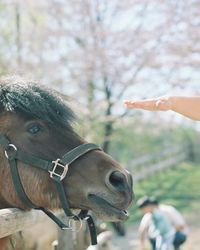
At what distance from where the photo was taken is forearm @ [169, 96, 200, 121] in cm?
230

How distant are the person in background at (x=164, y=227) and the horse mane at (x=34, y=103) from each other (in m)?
4.56

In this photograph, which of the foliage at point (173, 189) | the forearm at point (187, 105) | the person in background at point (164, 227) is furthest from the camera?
the foliage at point (173, 189)

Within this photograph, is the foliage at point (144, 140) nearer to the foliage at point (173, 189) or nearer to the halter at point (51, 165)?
the foliage at point (173, 189)

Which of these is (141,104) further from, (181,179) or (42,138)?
(181,179)

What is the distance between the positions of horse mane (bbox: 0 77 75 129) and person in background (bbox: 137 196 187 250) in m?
4.56

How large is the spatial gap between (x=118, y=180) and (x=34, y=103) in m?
0.59

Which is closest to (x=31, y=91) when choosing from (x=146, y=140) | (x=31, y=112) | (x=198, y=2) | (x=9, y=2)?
(x=31, y=112)

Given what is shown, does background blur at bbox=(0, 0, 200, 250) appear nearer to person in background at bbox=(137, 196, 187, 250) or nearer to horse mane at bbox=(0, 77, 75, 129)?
person in background at bbox=(137, 196, 187, 250)

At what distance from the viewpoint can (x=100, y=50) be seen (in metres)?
12.0

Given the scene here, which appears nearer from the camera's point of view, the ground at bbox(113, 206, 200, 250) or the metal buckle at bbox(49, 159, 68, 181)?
the metal buckle at bbox(49, 159, 68, 181)

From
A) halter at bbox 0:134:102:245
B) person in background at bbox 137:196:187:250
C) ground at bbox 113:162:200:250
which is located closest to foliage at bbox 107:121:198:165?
ground at bbox 113:162:200:250

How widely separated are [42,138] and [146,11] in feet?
32.8

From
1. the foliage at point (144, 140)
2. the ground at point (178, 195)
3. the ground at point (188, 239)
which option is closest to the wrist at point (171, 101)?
the ground at point (178, 195)

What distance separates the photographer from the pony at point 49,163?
222 centimetres
